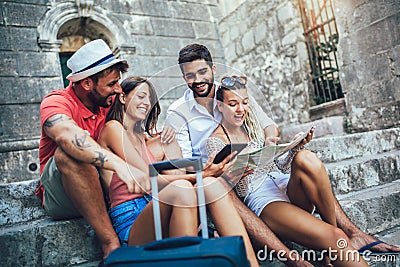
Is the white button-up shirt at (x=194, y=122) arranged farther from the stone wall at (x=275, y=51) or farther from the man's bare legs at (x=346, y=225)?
the stone wall at (x=275, y=51)

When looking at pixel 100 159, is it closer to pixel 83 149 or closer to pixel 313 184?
pixel 83 149

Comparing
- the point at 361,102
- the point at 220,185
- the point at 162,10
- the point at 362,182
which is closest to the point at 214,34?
the point at 162,10

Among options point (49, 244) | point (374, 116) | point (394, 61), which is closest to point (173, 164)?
point (49, 244)

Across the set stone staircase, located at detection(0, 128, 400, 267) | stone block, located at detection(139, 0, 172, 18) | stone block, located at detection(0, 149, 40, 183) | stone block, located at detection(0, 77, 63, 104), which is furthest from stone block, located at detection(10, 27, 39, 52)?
stone staircase, located at detection(0, 128, 400, 267)

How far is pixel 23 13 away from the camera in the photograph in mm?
4418

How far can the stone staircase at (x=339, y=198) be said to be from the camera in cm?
169

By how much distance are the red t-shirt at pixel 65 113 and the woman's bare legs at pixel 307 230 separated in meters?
0.96

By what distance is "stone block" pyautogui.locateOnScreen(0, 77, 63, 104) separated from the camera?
4141mm

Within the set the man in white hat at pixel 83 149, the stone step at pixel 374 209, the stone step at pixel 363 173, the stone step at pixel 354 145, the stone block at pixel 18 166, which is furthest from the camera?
the stone block at pixel 18 166

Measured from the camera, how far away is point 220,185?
5.07ft

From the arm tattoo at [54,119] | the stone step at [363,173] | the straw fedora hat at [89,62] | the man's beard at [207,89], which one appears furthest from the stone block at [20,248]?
the stone step at [363,173]

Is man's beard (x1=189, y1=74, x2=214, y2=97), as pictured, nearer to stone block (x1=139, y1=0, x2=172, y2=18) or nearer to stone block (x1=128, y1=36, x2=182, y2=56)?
stone block (x1=128, y1=36, x2=182, y2=56)

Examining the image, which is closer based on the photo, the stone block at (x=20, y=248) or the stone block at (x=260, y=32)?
the stone block at (x=20, y=248)

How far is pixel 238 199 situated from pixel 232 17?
15.1 ft
